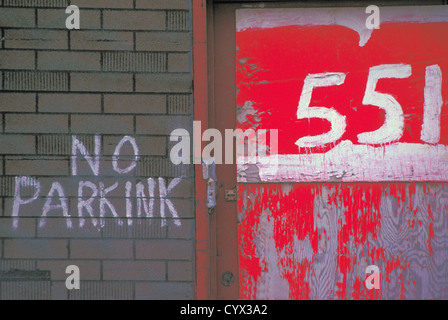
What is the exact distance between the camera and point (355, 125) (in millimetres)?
3143

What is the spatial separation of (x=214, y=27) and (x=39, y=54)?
114 cm

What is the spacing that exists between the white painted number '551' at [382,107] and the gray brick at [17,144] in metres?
1.73

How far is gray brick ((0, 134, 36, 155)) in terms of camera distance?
302cm

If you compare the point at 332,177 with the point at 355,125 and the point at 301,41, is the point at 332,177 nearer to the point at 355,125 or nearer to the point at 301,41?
the point at 355,125

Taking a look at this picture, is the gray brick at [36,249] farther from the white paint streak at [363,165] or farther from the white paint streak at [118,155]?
the white paint streak at [363,165]

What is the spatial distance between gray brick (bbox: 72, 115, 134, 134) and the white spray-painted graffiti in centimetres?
5

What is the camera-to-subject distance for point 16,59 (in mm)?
3021

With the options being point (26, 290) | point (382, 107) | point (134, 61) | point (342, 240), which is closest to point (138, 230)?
point (26, 290)

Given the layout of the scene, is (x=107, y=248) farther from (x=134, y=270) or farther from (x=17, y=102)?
(x=17, y=102)

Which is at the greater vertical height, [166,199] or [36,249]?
[166,199]

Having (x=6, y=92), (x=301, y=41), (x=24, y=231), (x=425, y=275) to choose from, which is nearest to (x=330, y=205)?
(x=425, y=275)

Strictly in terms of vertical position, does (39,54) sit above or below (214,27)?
below

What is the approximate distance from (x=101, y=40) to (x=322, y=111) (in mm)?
1506

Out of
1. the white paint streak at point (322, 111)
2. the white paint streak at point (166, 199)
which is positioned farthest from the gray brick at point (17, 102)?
the white paint streak at point (322, 111)
